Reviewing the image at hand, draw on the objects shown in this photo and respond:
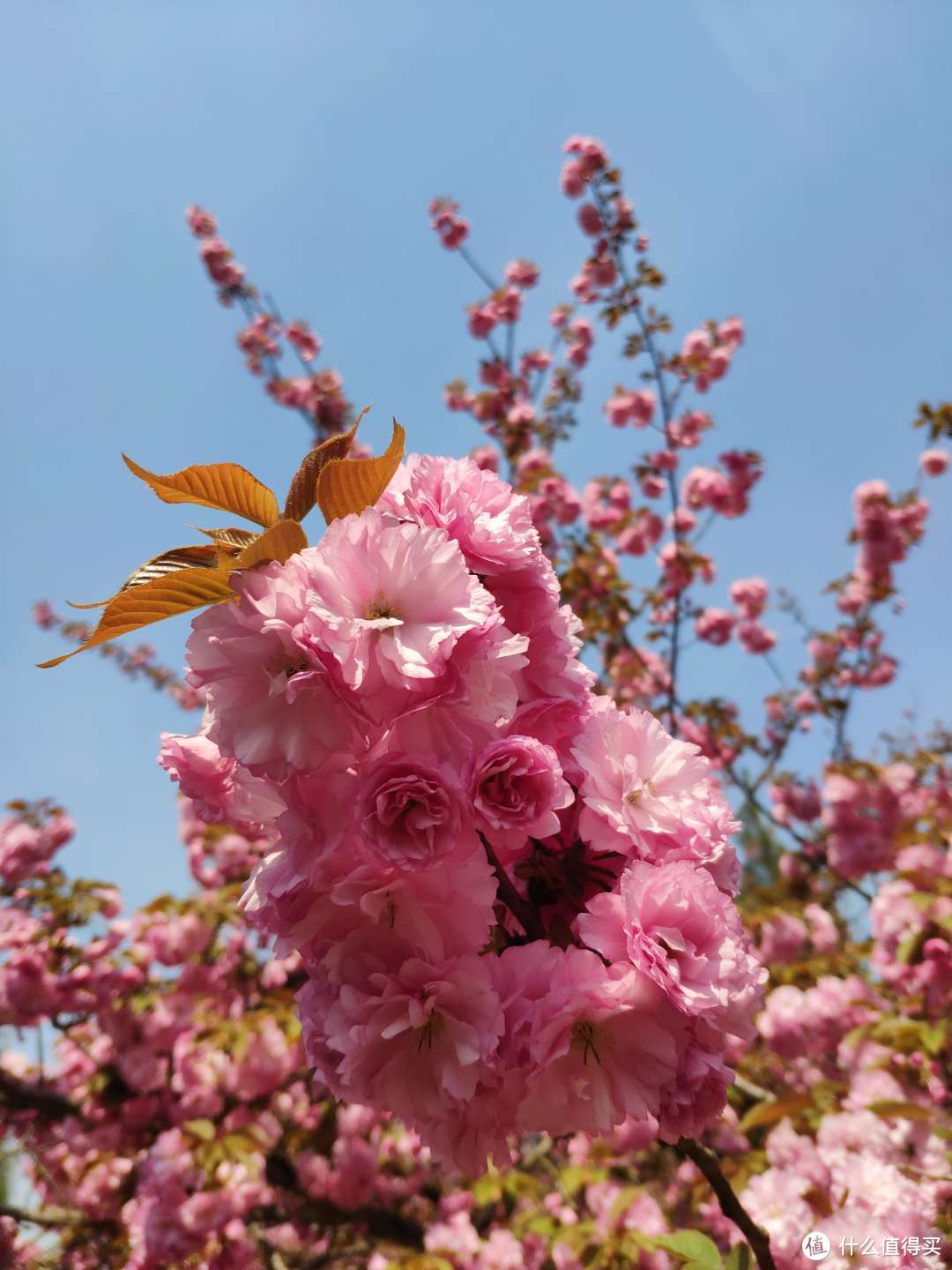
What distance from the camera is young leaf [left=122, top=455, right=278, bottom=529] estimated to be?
38.9 inches

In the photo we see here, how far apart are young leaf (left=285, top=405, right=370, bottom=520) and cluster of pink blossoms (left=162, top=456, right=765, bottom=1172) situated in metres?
0.15

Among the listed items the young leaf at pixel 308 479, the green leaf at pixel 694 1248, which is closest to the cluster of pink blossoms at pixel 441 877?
the young leaf at pixel 308 479

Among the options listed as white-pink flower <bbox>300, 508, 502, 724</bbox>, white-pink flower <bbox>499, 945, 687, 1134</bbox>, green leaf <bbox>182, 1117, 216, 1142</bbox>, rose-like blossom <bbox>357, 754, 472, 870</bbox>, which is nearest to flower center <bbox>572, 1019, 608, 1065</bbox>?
white-pink flower <bbox>499, 945, 687, 1134</bbox>

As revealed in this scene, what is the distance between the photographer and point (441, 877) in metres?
0.87

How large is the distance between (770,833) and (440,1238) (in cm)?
1649

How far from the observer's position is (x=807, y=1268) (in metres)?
1.42

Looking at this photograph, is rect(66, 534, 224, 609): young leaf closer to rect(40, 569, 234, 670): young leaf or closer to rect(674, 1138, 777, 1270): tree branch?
rect(40, 569, 234, 670): young leaf

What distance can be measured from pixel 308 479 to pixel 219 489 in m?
0.12

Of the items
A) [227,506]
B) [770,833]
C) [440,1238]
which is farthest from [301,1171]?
[770,833]

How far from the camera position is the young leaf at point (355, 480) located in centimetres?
99

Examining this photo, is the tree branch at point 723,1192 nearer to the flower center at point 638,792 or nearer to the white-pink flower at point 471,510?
the flower center at point 638,792

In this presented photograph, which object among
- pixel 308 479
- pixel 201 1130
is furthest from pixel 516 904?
pixel 201 1130

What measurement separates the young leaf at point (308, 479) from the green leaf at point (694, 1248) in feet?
4.16

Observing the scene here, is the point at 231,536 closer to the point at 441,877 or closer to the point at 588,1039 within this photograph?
the point at 441,877
